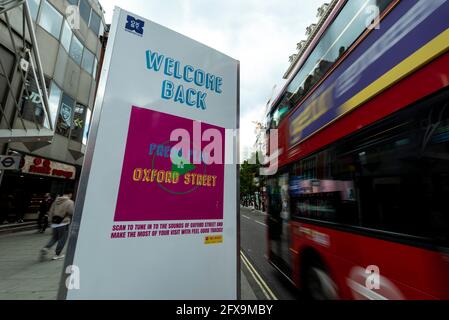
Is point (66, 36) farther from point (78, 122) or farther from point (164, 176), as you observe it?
point (164, 176)

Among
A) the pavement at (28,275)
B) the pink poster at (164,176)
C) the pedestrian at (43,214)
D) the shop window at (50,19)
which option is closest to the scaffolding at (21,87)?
the shop window at (50,19)

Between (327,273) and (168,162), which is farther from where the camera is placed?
(327,273)

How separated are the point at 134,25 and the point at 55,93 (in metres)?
14.6

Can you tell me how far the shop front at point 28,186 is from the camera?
37.0 feet

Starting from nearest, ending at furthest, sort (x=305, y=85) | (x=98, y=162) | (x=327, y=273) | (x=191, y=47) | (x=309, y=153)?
(x=98, y=162) → (x=191, y=47) → (x=327, y=273) → (x=309, y=153) → (x=305, y=85)

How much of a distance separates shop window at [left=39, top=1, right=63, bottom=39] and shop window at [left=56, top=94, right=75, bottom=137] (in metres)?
3.27

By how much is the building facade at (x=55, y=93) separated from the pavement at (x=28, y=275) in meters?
3.63

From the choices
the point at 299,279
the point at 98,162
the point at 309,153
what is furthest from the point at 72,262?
the point at 299,279

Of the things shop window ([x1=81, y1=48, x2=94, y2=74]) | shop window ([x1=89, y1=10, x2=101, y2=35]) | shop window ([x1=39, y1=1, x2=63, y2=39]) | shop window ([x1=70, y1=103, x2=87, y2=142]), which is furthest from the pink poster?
shop window ([x1=89, y1=10, x2=101, y2=35])

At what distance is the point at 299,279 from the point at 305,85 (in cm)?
342

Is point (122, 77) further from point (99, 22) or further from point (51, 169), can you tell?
point (99, 22)

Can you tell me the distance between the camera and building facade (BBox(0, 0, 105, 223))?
11.0 metres

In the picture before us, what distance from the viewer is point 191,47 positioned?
1.90 metres

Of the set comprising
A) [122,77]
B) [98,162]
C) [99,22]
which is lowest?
[98,162]
